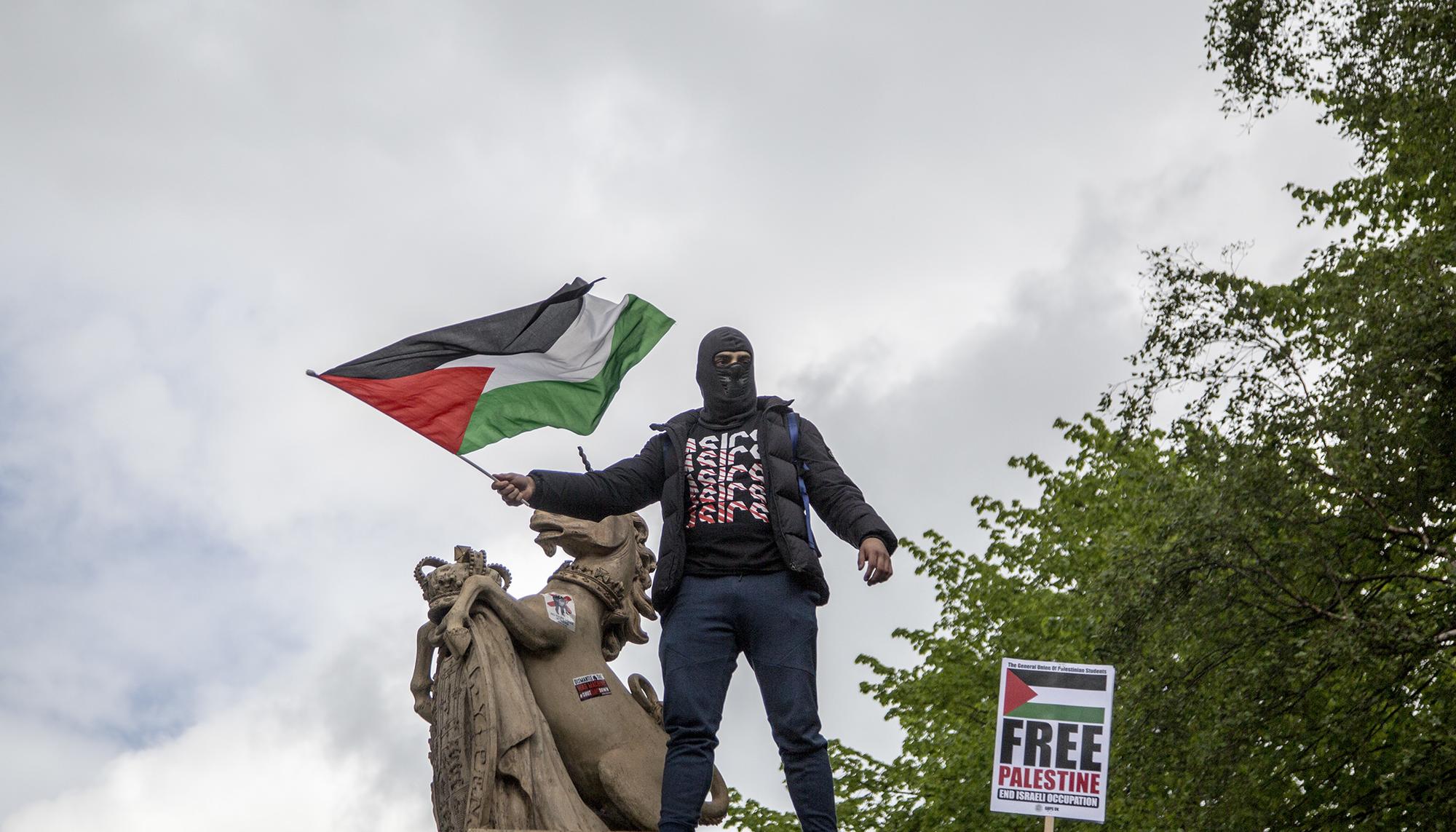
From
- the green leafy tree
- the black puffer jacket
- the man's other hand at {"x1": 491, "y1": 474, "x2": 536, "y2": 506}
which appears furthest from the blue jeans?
the green leafy tree

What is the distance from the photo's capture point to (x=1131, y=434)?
18750 millimetres

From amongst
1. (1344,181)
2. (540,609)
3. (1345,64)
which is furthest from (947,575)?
(540,609)

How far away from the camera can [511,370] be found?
29.5 feet

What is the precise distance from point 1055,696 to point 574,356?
9.04ft

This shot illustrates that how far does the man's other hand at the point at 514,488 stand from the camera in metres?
7.13

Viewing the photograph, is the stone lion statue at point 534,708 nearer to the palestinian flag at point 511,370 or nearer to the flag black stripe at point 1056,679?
the palestinian flag at point 511,370

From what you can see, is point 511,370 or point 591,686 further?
point 511,370

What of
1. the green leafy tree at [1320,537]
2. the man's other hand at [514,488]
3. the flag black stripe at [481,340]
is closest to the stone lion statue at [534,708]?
the flag black stripe at [481,340]

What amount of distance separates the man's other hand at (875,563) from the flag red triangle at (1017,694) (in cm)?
197

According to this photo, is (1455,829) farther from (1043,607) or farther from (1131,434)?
(1043,607)

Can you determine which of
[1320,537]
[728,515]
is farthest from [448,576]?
[1320,537]

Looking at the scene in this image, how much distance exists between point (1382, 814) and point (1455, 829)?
0.93 m

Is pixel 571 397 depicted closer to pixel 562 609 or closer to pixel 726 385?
pixel 562 609

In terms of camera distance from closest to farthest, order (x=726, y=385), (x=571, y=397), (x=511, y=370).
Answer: (x=726, y=385) → (x=511, y=370) → (x=571, y=397)
